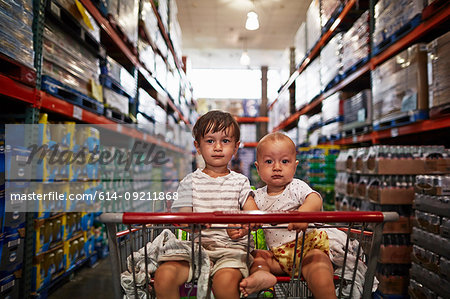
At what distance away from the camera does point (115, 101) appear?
3.46 meters

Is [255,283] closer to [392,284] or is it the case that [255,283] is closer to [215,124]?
[215,124]

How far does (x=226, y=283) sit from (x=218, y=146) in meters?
0.61

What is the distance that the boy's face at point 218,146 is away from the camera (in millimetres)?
1413

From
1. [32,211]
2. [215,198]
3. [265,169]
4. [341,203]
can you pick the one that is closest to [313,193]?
[265,169]

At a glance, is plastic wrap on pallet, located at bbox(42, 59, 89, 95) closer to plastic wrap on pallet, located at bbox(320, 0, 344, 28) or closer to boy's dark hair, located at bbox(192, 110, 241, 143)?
boy's dark hair, located at bbox(192, 110, 241, 143)

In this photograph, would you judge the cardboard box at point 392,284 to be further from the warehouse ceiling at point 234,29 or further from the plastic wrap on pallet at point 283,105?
the plastic wrap on pallet at point 283,105

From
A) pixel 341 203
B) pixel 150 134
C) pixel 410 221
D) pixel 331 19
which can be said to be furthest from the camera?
pixel 150 134

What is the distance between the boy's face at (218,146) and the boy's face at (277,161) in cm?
15

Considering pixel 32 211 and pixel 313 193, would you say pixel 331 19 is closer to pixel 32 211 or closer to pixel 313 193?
pixel 313 193

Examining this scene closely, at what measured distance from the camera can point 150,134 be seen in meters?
5.04

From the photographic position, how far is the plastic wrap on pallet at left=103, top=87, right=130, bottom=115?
10.7 ft

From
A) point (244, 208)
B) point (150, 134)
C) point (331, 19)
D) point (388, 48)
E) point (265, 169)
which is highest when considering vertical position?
point (331, 19)

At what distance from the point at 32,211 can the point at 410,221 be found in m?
2.83

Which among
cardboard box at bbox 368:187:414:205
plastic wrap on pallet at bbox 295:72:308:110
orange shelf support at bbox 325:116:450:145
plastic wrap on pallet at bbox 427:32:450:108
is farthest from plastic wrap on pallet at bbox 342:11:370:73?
plastic wrap on pallet at bbox 295:72:308:110
